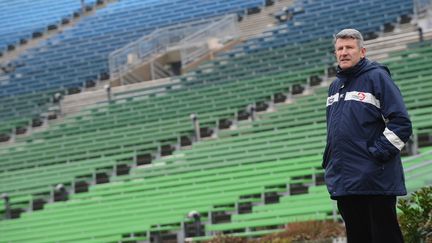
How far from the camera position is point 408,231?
554 centimetres

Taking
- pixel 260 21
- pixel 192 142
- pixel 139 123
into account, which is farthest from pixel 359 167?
pixel 260 21

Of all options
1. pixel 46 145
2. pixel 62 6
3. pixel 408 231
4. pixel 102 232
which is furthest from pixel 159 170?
pixel 62 6

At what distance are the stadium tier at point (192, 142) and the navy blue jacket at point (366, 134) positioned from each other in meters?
4.81

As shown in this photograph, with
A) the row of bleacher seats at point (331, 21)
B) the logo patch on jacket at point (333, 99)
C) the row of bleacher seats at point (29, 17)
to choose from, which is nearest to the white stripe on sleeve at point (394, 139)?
the logo patch on jacket at point (333, 99)

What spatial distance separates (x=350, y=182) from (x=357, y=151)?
0.15 meters

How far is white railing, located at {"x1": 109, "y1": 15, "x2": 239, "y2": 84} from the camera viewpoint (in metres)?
24.2

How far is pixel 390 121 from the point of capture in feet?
15.6

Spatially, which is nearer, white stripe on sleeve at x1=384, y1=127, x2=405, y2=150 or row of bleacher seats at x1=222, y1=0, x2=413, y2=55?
white stripe on sleeve at x1=384, y1=127, x2=405, y2=150

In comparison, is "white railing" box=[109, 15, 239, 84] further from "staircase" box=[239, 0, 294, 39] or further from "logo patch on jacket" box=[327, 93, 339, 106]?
"logo patch on jacket" box=[327, 93, 339, 106]

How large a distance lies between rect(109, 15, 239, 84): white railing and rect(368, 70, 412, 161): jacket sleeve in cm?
1895

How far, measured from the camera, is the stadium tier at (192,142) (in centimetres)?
1390

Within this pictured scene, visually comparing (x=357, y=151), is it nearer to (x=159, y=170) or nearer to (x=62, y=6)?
(x=159, y=170)

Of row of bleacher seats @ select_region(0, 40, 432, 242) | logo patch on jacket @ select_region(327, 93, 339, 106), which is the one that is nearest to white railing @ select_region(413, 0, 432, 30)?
row of bleacher seats @ select_region(0, 40, 432, 242)

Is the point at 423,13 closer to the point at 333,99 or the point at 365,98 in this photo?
the point at 333,99
